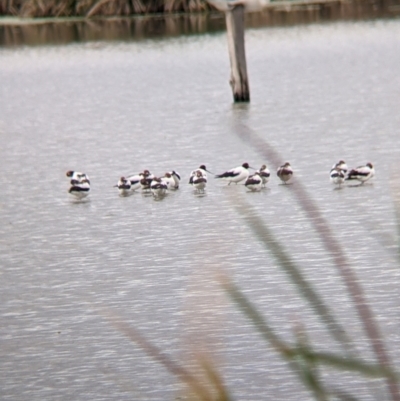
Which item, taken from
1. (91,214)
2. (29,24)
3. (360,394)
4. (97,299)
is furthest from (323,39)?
(360,394)

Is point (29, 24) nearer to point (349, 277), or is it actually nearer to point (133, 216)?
point (133, 216)

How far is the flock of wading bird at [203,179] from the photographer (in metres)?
12.5

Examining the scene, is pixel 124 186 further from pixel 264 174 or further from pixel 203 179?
pixel 264 174

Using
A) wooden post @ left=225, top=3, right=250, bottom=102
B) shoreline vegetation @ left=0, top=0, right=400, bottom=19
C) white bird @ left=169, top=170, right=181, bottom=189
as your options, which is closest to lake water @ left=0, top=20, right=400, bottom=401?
white bird @ left=169, top=170, right=181, bottom=189

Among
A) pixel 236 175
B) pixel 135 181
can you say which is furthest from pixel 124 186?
pixel 236 175

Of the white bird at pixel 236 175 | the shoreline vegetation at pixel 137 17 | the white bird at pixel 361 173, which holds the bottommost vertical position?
the shoreline vegetation at pixel 137 17

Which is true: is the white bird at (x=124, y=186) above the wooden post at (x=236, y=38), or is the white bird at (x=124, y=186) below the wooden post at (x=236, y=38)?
below

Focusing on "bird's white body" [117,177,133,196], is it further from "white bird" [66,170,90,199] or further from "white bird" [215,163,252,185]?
"white bird" [215,163,252,185]

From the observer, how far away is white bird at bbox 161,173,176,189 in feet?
42.0

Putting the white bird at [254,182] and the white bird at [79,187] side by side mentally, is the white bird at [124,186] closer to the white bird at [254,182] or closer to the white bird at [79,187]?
the white bird at [79,187]

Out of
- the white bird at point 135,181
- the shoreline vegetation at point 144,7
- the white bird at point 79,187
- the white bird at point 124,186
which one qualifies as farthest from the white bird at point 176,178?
the shoreline vegetation at point 144,7

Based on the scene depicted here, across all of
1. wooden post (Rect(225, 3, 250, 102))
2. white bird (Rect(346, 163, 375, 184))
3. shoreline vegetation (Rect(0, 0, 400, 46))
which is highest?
wooden post (Rect(225, 3, 250, 102))

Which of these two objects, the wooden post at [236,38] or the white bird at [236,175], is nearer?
the white bird at [236,175]

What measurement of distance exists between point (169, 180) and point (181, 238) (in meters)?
2.33
